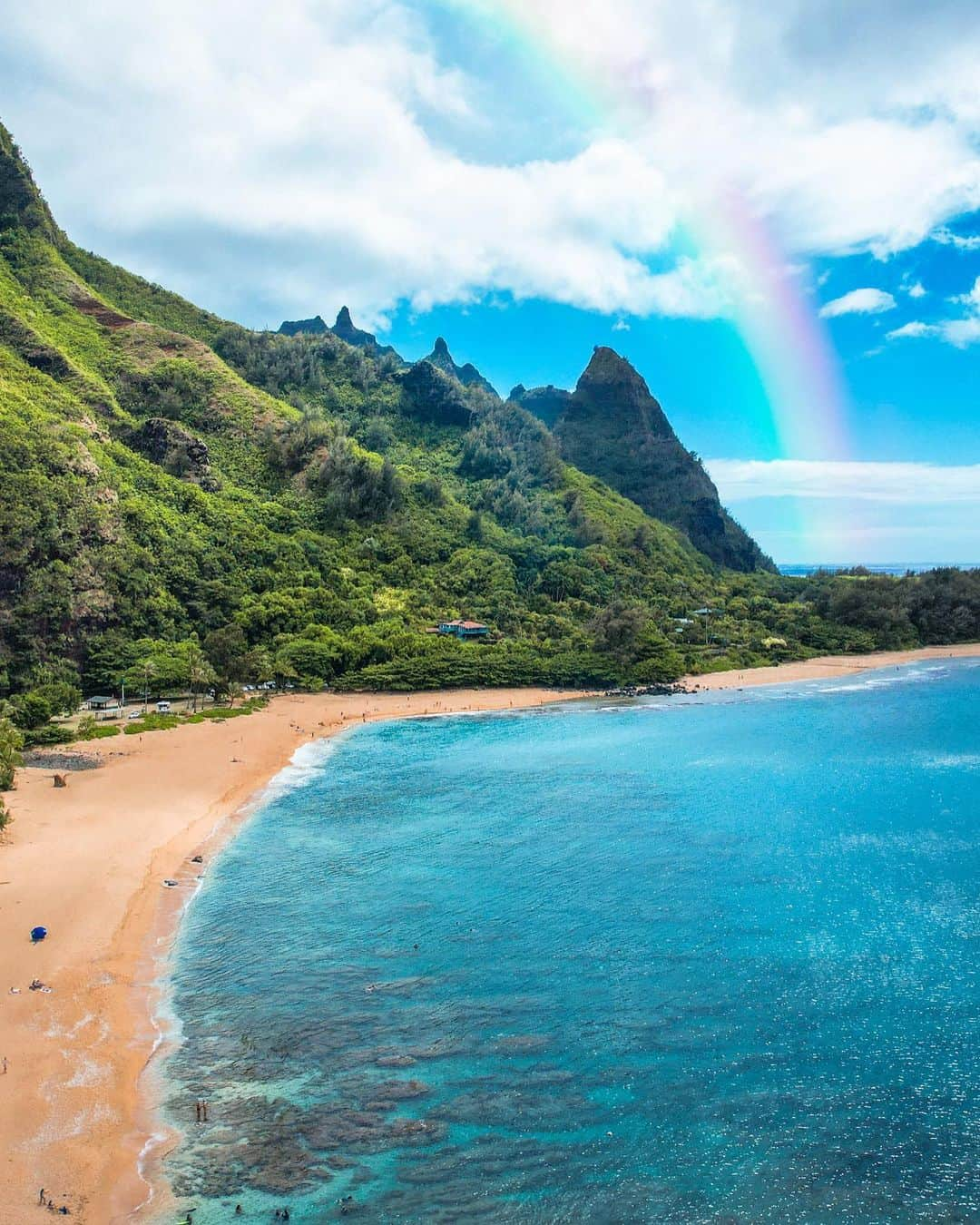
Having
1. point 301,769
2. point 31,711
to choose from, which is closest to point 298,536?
point 31,711

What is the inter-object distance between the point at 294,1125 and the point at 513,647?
78.3 metres

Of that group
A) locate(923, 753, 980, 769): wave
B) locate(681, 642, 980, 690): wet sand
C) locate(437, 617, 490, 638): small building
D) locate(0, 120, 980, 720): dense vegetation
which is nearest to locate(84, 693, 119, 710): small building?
locate(0, 120, 980, 720): dense vegetation

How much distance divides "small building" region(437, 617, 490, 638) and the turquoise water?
48.4 meters

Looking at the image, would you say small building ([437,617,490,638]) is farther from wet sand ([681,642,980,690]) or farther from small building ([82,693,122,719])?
small building ([82,693,122,719])

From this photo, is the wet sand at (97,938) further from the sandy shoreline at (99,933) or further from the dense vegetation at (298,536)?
the dense vegetation at (298,536)

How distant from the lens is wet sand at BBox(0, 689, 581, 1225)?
20.2 meters

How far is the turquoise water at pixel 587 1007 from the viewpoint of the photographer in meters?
19.8

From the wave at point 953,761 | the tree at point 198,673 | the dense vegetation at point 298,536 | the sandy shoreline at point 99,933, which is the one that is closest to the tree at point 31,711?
the dense vegetation at point 298,536

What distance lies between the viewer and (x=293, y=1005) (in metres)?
27.7

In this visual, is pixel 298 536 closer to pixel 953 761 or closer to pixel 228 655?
pixel 228 655

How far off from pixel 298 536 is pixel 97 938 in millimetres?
86907

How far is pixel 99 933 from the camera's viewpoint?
32.1 metres

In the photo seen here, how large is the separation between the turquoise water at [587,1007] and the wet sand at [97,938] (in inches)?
59.7

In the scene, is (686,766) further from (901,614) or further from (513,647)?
(901,614)
